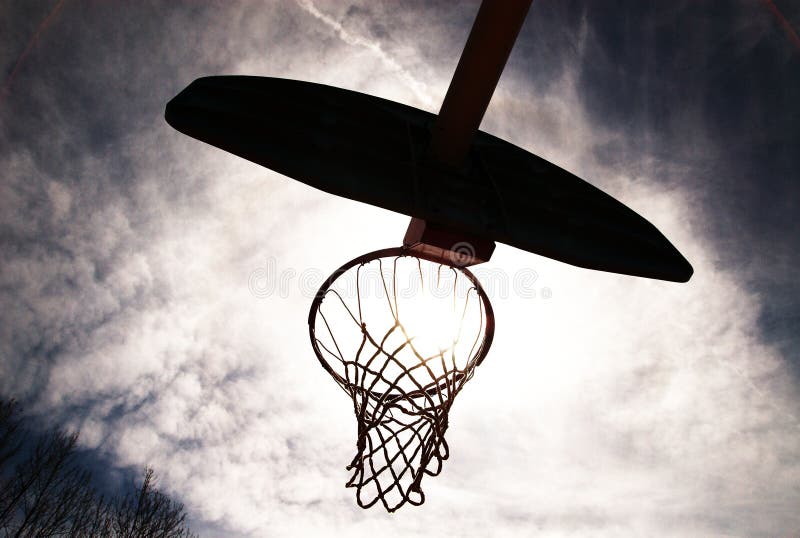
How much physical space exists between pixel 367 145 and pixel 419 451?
1.88 metres

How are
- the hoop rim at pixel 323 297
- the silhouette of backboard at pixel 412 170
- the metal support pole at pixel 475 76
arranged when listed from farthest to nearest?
the hoop rim at pixel 323 297 → the metal support pole at pixel 475 76 → the silhouette of backboard at pixel 412 170

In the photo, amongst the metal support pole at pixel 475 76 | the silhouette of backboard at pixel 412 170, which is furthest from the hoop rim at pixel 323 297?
the metal support pole at pixel 475 76

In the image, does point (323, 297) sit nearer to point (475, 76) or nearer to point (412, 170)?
point (412, 170)

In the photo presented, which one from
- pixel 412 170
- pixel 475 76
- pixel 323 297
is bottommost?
pixel 323 297

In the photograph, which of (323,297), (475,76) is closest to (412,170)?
(475,76)

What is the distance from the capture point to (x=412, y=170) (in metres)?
2.08

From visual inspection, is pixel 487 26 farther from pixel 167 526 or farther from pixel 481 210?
pixel 167 526

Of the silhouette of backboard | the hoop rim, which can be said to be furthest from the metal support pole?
the hoop rim

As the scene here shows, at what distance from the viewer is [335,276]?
2838 mm

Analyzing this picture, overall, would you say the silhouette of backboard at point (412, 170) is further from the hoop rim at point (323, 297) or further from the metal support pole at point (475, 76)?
the hoop rim at point (323, 297)

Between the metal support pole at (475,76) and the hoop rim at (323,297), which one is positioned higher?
the metal support pole at (475,76)

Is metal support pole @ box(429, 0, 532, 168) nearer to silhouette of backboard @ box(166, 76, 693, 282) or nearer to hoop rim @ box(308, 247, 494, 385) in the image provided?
silhouette of backboard @ box(166, 76, 693, 282)

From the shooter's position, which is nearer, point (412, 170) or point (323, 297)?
point (412, 170)

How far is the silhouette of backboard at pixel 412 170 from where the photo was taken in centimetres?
177
